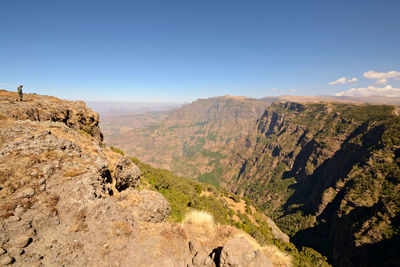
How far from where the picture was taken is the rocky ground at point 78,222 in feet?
30.9

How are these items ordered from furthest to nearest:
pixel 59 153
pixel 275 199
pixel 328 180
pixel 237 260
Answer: pixel 275 199 → pixel 328 180 → pixel 59 153 → pixel 237 260

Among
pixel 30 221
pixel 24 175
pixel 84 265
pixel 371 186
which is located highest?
pixel 24 175

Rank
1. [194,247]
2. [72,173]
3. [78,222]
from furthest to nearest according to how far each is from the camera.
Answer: [72,173] < [194,247] < [78,222]

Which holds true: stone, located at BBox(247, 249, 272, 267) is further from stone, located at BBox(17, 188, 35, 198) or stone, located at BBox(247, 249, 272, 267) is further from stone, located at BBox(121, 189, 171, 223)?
stone, located at BBox(17, 188, 35, 198)

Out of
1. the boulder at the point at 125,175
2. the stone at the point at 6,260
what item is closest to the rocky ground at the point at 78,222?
the stone at the point at 6,260

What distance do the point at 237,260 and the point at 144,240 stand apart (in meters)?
7.43

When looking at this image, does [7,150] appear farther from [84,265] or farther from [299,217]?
[299,217]

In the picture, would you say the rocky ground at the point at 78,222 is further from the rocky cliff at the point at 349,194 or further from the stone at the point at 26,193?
the rocky cliff at the point at 349,194

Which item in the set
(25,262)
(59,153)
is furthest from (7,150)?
(25,262)

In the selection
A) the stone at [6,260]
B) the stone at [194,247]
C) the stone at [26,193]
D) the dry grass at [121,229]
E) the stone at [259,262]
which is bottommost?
the stone at [259,262]

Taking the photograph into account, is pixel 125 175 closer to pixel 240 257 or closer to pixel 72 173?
pixel 72 173

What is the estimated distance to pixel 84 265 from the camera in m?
9.38

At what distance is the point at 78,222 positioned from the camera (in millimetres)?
11328

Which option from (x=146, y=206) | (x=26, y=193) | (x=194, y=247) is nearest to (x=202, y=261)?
(x=194, y=247)
